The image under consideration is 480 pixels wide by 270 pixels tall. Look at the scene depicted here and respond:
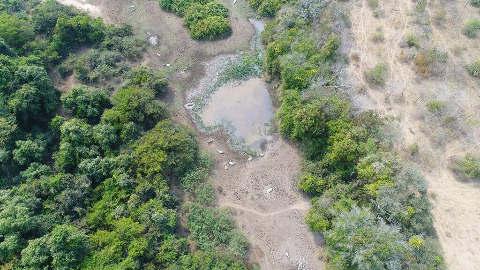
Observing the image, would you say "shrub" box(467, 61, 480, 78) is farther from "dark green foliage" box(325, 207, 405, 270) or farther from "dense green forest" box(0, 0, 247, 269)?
"dense green forest" box(0, 0, 247, 269)

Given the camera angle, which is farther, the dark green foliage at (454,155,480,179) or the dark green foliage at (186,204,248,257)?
the dark green foliage at (454,155,480,179)

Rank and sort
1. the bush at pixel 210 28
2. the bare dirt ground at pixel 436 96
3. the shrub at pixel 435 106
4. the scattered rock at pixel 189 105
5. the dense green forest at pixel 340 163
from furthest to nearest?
the bush at pixel 210 28, the scattered rock at pixel 189 105, the shrub at pixel 435 106, the bare dirt ground at pixel 436 96, the dense green forest at pixel 340 163

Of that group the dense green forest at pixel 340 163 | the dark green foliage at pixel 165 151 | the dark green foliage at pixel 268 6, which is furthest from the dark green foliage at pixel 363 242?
the dark green foliage at pixel 268 6

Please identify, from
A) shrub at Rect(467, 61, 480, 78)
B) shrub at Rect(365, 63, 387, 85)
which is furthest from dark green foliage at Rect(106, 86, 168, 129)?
shrub at Rect(467, 61, 480, 78)

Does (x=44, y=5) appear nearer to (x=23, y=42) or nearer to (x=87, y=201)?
(x=23, y=42)

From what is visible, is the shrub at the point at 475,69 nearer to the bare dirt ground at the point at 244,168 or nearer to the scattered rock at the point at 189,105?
the bare dirt ground at the point at 244,168

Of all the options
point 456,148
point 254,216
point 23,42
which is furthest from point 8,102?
point 456,148
